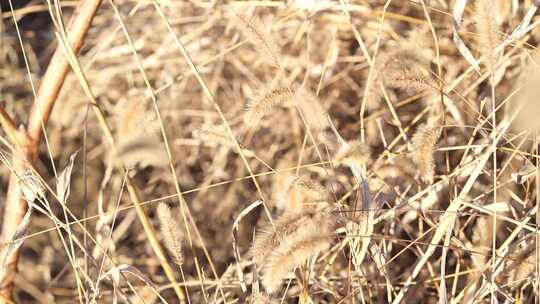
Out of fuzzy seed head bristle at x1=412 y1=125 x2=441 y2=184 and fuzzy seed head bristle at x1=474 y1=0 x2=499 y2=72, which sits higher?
fuzzy seed head bristle at x1=474 y1=0 x2=499 y2=72

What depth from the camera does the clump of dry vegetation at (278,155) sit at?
892mm

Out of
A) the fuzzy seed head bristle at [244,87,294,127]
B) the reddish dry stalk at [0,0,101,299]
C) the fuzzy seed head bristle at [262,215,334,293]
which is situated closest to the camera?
the fuzzy seed head bristle at [262,215,334,293]

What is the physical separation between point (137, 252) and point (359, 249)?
2.43 ft

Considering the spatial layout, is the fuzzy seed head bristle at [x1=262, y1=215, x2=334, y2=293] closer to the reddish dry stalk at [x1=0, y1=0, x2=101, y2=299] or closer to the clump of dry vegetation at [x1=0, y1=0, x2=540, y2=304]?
the clump of dry vegetation at [x1=0, y1=0, x2=540, y2=304]

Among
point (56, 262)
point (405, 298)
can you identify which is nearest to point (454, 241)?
point (405, 298)

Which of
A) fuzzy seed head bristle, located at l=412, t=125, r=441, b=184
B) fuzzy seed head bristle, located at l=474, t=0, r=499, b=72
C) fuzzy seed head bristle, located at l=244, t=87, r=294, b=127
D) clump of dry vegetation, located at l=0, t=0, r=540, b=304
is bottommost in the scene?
clump of dry vegetation, located at l=0, t=0, r=540, b=304

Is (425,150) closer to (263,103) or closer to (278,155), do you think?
(263,103)

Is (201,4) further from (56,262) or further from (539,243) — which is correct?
(539,243)

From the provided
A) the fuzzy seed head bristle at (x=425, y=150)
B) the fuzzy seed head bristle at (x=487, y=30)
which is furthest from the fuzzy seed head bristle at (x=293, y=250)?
the fuzzy seed head bristle at (x=487, y=30)

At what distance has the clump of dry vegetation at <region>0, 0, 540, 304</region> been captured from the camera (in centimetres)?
89

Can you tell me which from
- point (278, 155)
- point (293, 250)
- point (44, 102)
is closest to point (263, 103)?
point (293, 250)

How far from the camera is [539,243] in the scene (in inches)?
32.0

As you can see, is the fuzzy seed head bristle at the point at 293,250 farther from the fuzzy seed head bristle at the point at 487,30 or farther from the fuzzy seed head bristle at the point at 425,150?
the fuzzy seed head bristle at the point at 487,30

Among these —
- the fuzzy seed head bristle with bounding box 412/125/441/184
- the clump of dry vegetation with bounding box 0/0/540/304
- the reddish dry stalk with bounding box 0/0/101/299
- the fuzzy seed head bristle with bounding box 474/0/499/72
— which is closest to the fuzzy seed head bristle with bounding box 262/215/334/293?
the clump of dry vegetation with bounding box 0/0/540/304
